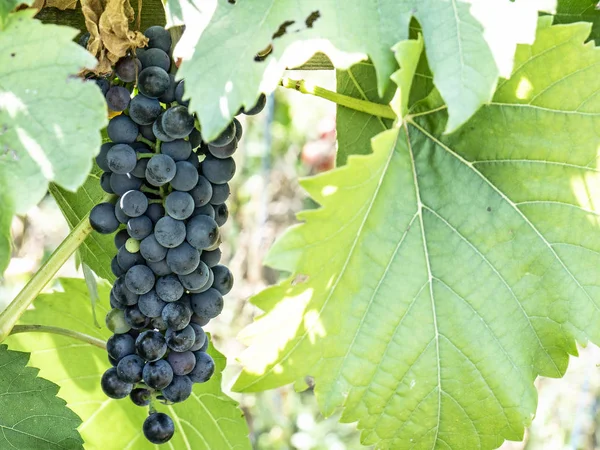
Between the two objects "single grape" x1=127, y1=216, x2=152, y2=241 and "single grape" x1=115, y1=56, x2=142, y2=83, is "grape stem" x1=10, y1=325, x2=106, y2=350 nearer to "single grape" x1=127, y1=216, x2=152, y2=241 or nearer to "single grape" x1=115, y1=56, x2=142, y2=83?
"single grape" x1=127, y1=216, x2=152, y2=241

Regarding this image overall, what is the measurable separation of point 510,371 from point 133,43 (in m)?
0.62

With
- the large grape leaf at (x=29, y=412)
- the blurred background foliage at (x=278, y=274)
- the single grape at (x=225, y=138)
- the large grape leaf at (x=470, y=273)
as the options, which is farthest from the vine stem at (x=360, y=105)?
the blurred background foliage at (x=278, y=274)

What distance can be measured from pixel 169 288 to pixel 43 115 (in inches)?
9.3

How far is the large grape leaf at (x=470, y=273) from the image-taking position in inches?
33.2

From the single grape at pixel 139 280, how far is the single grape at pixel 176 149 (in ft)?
0.43

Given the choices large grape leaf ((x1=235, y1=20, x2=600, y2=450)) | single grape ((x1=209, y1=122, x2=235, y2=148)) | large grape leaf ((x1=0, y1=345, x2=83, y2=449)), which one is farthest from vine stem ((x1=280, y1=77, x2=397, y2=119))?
large grape leaf ((x1=0, y1=345, x2=83, y2=449))

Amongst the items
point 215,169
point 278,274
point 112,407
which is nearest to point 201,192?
point 215,169

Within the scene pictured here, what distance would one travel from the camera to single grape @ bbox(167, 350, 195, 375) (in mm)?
810

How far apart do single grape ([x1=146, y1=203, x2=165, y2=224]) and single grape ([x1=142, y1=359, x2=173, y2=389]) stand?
164 mm

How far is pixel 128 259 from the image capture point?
31.2 inches

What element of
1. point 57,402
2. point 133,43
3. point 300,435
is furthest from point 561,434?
A: point 133,43

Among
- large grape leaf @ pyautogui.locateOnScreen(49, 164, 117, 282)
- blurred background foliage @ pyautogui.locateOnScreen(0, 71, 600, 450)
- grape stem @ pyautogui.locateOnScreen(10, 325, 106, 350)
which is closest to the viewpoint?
grape stem @ pyautogui.locateOnScreen(10, 325, 106, 350)

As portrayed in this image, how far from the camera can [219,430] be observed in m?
1.13

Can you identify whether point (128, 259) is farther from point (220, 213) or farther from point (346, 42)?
point (346, 42)
